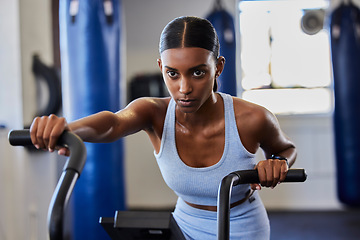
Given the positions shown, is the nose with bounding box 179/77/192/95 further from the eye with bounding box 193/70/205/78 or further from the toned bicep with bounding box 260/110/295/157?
the toned bicep with bounding box 260/110/295/157

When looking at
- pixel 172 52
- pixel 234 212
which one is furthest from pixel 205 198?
pixel 172 52

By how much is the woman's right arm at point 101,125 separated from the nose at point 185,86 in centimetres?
22

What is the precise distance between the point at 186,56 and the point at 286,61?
4400 mm

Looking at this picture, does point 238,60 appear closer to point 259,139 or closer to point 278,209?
point 278,209

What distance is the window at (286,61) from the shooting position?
5453 millimetres

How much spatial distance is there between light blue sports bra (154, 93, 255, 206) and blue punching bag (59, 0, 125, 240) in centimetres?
143

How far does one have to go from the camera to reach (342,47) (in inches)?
159

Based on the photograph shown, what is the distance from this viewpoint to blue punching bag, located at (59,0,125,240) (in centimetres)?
286

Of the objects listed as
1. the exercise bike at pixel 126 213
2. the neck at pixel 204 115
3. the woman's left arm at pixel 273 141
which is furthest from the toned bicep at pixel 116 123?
the woman's left arm at pixel 273 141

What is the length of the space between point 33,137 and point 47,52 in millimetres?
2709

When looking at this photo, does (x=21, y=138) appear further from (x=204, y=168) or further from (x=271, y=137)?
(x=271, y=137)

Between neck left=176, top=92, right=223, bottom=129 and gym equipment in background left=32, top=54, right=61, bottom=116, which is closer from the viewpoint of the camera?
neck left=176, top=92, right=223, bottom=129

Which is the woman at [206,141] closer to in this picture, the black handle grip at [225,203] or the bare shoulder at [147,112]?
the bare shoulder at [147,112]

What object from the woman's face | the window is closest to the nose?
the woman's face
